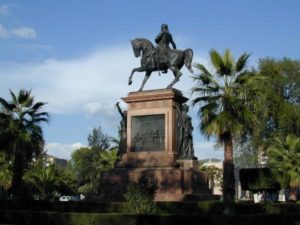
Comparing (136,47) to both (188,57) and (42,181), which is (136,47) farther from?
(42,181)

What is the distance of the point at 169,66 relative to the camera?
2750 centimetres

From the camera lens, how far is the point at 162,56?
27.8 meters

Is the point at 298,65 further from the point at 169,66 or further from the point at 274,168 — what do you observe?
the point at 169,66

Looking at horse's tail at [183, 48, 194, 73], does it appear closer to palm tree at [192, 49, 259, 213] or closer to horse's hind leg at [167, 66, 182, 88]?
horse's hind leg at [167, 66, 182, 88]

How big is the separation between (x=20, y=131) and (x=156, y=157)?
7.95 meters

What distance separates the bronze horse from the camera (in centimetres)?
2730

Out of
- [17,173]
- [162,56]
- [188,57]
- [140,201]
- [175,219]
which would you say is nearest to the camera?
[175,219]

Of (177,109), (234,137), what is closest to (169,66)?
(177,109)

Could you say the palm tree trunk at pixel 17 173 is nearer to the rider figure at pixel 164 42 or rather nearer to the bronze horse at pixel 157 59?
the bronze horse at pixel 157 59

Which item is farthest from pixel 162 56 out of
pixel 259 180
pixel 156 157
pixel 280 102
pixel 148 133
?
pixel 280 102

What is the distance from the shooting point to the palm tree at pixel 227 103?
20397 millimetres

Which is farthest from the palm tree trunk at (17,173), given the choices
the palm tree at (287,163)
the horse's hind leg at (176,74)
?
the palm tree at (287,163)

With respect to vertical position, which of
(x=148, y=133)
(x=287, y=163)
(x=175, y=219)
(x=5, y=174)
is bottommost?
(x=175, y=219)

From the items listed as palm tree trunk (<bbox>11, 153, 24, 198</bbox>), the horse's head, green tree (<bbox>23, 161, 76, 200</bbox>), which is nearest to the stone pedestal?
the horse's head
